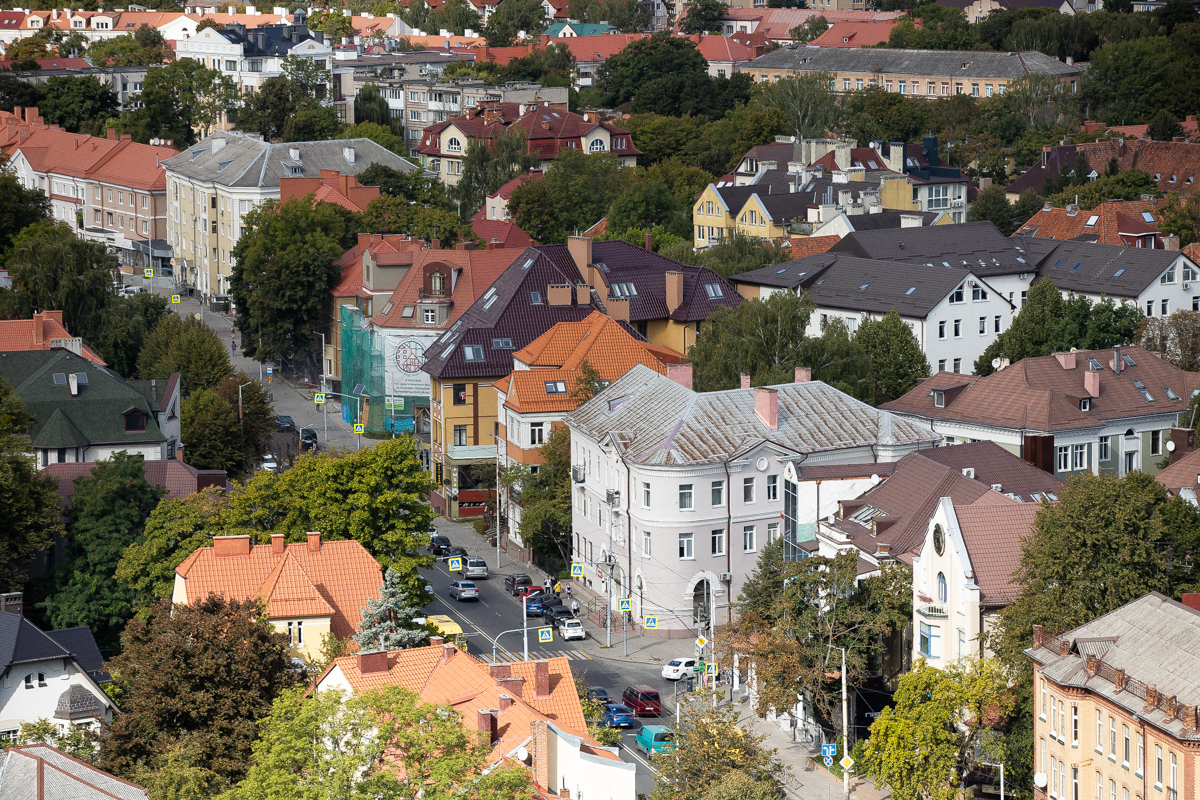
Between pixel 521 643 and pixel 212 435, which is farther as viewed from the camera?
pixel 212 435

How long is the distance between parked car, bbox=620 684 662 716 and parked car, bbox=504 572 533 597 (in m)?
16.0

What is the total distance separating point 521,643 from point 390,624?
1592 centimetres

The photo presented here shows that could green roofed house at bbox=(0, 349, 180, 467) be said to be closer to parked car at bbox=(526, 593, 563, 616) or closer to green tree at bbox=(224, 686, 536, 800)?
parked car at bbox=(526, 593, 563, 616)

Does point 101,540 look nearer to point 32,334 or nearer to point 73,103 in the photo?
point 32,334

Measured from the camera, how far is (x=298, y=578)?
218 feet

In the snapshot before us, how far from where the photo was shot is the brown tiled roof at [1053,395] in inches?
3406

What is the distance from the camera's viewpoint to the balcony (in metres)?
64.7

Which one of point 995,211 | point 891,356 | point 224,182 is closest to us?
point 891,356

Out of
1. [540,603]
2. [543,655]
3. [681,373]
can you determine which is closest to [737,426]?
[681,373]

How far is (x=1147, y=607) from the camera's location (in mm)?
57250

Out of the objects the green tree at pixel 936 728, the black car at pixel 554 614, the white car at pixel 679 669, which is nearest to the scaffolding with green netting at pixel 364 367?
the black car at pixel 554 614

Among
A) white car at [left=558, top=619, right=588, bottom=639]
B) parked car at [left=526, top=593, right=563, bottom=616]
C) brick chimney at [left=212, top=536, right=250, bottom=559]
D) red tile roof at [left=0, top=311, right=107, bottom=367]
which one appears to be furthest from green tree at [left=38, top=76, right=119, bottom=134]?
brick chimney at [left=212, top=536, right=250, bottom=559]

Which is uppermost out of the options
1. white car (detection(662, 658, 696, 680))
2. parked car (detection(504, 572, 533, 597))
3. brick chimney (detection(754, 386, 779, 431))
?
brick chimney (detection(754, 386, 779, 431))

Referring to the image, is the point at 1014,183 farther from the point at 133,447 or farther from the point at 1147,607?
the point at 1147,607
